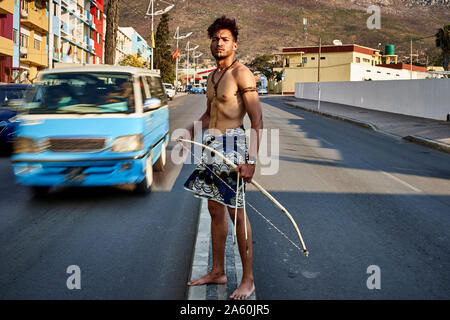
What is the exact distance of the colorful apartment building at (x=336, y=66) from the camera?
79938mm

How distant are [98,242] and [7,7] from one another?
37.0 m

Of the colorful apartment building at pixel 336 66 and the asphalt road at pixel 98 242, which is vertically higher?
the colorful apartment building at pixel 336 66

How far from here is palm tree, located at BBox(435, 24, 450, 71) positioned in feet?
233

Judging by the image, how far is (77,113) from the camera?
7.45 meters

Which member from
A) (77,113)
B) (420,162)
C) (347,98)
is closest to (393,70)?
(347,98)

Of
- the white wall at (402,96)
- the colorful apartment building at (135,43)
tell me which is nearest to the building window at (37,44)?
the white wall at (402,96)

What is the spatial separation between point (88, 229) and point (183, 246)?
1281mm

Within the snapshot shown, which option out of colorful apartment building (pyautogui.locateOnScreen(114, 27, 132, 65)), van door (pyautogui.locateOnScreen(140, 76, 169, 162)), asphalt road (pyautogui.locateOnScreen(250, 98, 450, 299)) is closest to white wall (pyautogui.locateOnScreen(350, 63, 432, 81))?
colorful apartment building (pyautogui.locateOnScreen(114, 27, 132, 65))

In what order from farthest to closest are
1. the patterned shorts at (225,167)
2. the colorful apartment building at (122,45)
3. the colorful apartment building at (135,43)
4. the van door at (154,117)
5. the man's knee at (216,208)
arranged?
the colorful apartment building at (135,43) < the colorful apartment building at (122,45) < the van door at (154,117) < the man's knee at (216,208) < the patterned shorts at (225,167)

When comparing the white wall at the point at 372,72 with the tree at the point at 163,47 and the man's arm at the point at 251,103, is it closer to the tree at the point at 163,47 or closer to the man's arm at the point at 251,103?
the tree at the point at 163,47

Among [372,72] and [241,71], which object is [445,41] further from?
[241,71]

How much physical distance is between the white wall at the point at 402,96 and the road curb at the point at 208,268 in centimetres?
2075

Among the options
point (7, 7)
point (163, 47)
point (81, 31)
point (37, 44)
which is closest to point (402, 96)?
point (7, 7)
